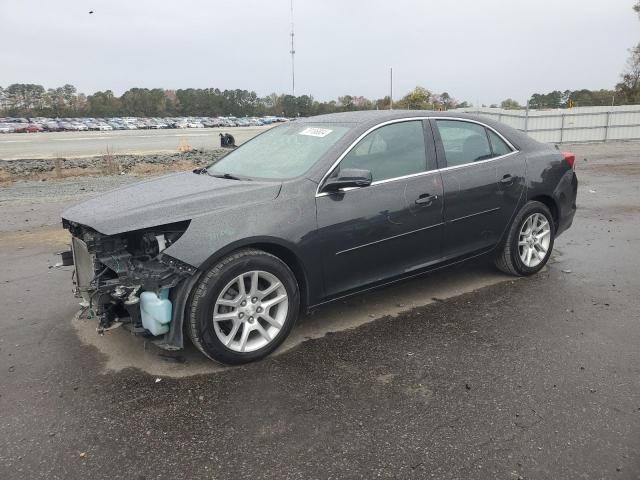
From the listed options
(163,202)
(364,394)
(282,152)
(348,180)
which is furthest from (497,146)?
(163,202)

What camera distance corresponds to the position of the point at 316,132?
14.7 ft

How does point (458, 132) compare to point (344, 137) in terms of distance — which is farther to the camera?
point (458, 132)

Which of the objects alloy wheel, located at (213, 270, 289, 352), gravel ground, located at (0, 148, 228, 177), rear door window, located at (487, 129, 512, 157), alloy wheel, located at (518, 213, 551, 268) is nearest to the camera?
alloy wheel, located at (213, 270, 289, 352)

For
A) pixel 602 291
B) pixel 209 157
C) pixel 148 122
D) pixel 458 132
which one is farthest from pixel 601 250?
pixel 148 122

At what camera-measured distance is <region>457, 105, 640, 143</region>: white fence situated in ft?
76.0

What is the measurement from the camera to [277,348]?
12.6 ft

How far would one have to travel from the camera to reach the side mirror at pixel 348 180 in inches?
149

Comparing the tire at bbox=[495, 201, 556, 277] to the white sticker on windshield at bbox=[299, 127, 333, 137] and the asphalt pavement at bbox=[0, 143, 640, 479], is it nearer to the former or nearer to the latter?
the asphalt pavement at bbox=[0, 143, 640, 479]

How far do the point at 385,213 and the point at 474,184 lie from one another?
1.07 meters

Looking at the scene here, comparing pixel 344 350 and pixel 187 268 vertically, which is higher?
pixel 187 268

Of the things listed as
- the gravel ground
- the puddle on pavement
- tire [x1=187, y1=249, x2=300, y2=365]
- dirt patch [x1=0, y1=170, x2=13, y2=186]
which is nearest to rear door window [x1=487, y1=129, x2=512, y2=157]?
the puddle on pavement

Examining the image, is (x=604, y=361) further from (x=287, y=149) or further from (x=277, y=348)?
(x=287, y=149)

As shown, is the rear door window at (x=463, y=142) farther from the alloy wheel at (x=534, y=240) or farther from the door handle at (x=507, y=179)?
the alloy wheel at (x=534, y=240)

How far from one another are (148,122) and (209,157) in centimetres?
7720
